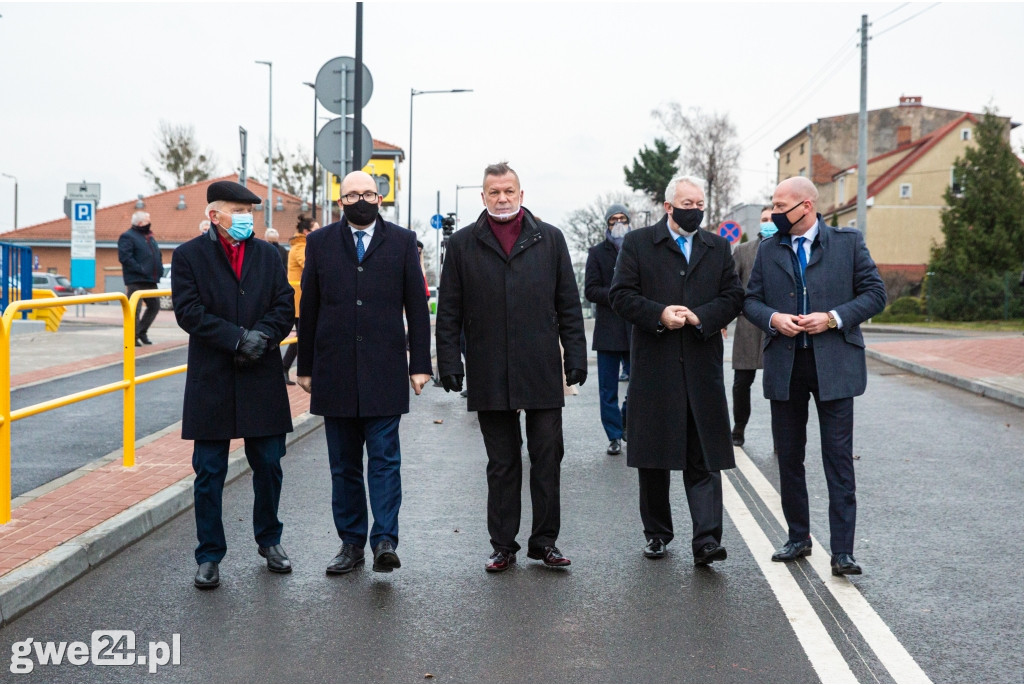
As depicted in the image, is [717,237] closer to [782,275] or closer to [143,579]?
[782,275]

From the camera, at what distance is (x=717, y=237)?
5859 millimetres

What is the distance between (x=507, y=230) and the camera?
5.77 meters

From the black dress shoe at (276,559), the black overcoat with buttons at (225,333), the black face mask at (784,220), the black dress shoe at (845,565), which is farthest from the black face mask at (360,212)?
the black dress shoe at (845,565)

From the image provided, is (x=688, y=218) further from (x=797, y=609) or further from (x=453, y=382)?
(x=797, y=609)

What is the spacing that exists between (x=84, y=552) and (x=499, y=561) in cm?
203

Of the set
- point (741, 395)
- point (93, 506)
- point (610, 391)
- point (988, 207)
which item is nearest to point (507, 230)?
point (93, 506)

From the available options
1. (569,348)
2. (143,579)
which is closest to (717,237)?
(569,348)

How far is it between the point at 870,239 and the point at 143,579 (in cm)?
5951

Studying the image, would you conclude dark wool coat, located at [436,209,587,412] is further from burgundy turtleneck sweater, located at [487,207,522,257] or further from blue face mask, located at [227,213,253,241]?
blue face mask, located at [227,213,253,241]

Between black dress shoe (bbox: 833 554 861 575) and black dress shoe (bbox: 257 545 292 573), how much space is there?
2.65 m

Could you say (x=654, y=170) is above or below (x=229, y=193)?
above

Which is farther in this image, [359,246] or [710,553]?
[359,246]

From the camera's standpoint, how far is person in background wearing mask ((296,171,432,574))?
18.5 ft

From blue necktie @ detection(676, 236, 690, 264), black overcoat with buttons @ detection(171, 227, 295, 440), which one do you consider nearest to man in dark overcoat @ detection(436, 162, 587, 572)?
blue necktie @ detection(676, 236, 690, 264)
